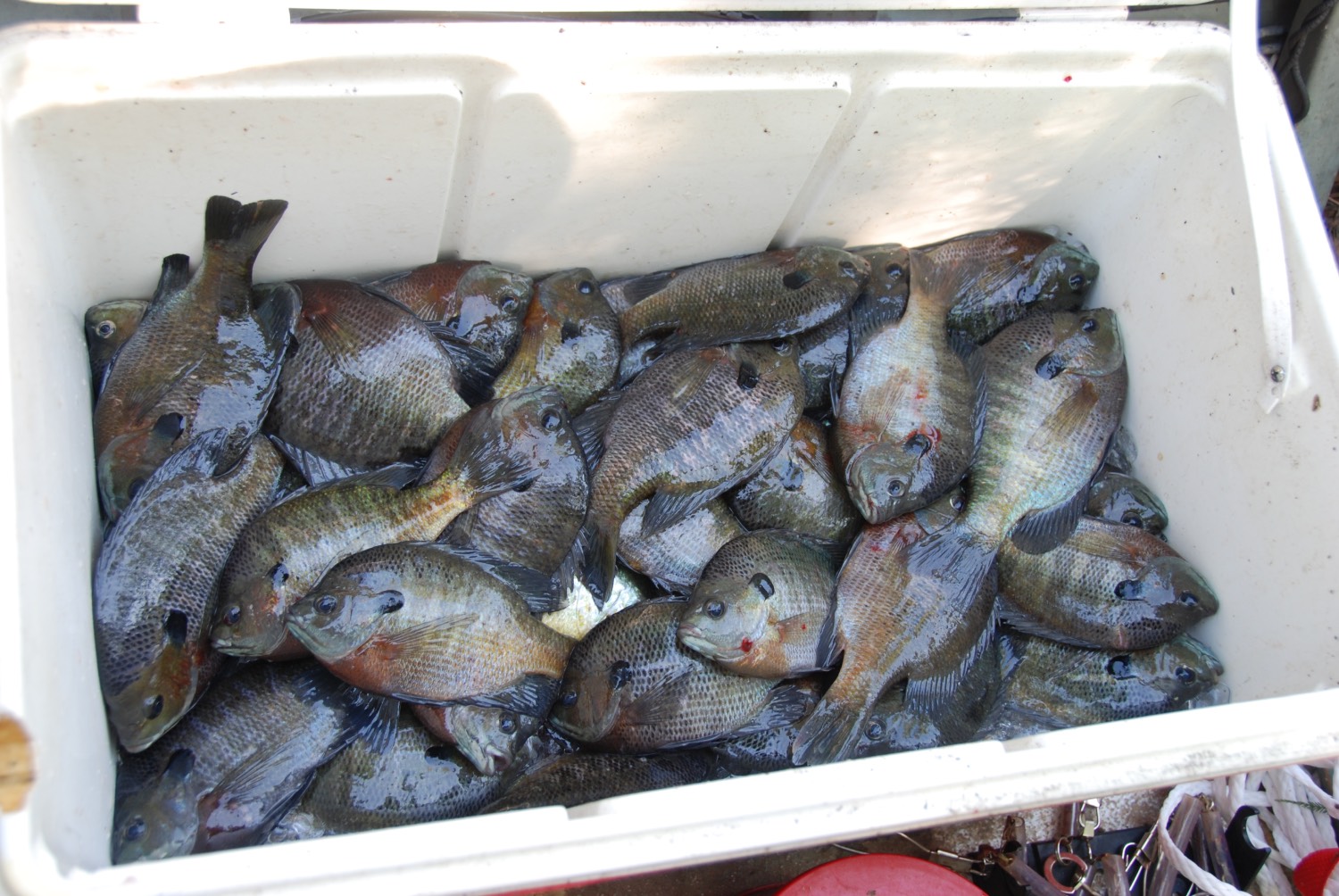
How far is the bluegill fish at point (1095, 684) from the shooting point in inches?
82.0

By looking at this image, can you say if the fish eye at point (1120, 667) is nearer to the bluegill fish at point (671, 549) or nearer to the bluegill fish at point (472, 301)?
the bluegill fish at point (671, 549)

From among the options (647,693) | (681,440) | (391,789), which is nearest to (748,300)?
(681,440)

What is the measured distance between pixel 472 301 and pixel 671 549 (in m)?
0.78

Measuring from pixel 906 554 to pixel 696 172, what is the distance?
3.41 ft

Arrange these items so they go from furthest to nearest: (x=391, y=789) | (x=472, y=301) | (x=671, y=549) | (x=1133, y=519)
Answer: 1. (x=1133, y=519)
2. (x=472, y=301)
3. (x=671, y=549)
4. (x=391, y=789)

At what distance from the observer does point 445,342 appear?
2.10 m

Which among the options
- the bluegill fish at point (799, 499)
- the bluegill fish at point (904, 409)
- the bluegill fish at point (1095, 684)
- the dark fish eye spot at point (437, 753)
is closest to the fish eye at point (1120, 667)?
the bluegill fish at point (1095, 684)

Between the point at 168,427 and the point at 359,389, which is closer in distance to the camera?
the point at 168,427

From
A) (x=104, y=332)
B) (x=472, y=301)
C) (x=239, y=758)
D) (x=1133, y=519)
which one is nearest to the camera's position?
(x=239, y=758)

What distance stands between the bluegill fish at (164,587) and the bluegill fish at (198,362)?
2.1 inches

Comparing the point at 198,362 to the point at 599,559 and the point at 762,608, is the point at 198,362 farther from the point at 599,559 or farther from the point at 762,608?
the point at 762,608

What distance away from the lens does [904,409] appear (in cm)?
210

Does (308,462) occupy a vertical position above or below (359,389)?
below

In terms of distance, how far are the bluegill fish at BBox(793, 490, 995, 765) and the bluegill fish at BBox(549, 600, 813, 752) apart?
165 millimetres
